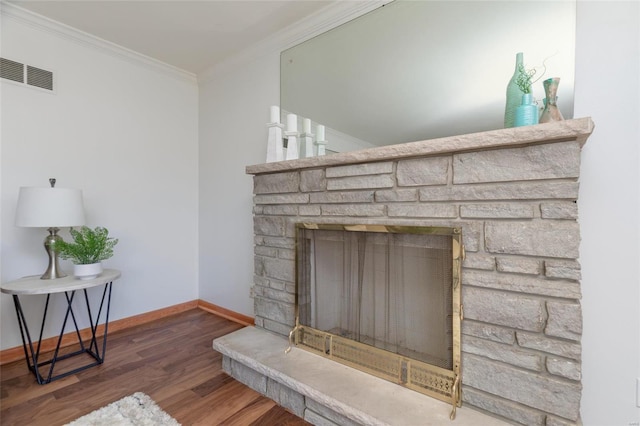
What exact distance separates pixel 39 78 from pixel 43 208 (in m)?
1.06

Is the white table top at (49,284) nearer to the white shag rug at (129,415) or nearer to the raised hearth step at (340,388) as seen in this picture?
the white shag rug at (129,415)

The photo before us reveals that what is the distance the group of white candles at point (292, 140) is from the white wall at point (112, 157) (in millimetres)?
1418

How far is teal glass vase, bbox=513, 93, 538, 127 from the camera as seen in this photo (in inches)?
47.4

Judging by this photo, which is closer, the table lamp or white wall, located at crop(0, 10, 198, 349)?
the table lamp

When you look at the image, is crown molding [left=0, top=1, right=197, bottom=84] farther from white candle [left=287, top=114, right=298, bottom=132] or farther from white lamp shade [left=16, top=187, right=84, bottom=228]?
white candle [left=287, top=114, right=298, bottom=132]

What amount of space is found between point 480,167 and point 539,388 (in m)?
0.86

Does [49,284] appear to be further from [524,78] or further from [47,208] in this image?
[524,78]

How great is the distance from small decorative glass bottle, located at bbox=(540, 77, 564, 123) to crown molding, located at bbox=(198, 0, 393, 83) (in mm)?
1081

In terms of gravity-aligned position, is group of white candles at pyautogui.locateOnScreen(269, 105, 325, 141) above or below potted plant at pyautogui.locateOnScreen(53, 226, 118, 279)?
above

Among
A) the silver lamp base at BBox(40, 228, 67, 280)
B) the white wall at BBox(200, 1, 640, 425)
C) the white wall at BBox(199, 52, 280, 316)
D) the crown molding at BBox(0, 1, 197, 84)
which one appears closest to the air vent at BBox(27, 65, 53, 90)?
the crown molding at BBox(0, 1, 197, 84)

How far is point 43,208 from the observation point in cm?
183

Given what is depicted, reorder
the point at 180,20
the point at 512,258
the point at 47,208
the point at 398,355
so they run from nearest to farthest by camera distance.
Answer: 1. the point at 512,258
2. the point at 398,355
3. the point at 47,208
4. the point at 180,20

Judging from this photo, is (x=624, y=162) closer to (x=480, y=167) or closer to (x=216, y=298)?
(x=480, y=167)

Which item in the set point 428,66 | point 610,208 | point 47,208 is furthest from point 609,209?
point 47,208
